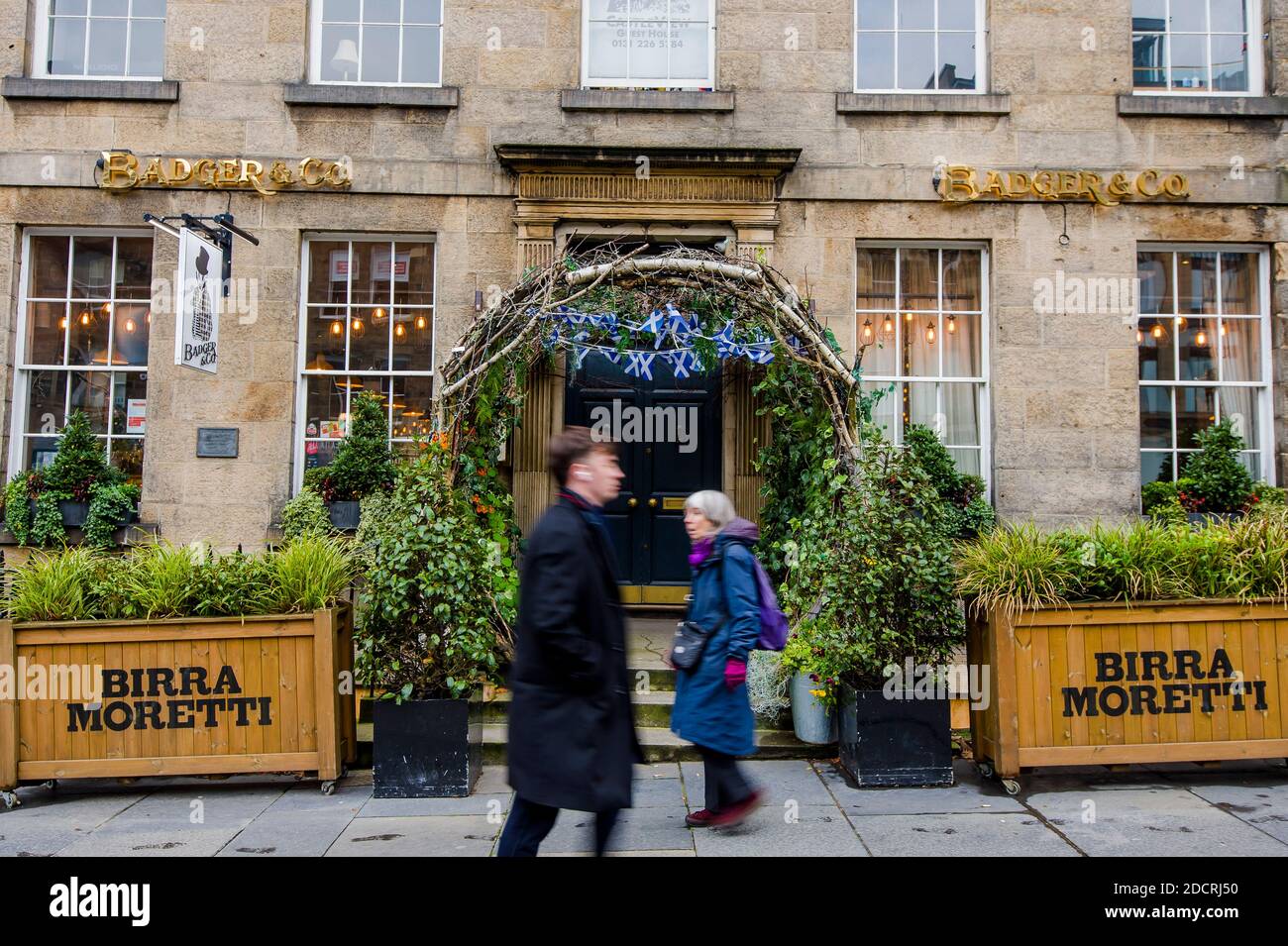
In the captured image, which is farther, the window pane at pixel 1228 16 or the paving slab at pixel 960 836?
the window pane at pixel 1228 16

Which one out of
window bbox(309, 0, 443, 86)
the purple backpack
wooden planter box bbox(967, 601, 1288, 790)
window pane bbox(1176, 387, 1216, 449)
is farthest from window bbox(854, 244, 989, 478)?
window bbox(309, 0, 443, 86)

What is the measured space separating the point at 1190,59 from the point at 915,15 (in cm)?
283

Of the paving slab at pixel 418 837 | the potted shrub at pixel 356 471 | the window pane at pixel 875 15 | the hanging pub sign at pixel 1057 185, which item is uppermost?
the window pane at pixel 875 15

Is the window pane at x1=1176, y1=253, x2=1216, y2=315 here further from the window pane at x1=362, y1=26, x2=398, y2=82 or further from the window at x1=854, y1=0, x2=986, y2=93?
the window pane at x1=362, y1=26, x2=398, y2=82

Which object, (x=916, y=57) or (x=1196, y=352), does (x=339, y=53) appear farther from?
(x=1196, y=352)

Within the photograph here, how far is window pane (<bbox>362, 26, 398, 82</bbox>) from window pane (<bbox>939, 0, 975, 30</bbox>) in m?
5.52

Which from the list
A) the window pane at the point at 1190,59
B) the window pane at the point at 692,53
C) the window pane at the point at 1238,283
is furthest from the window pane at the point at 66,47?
the window pane at the point at 1238,283

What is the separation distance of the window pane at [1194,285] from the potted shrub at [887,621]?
15.5 feet

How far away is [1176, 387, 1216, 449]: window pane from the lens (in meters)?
9.27

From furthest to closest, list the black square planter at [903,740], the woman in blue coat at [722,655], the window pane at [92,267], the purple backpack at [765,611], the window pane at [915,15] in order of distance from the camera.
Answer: the window pane at [915,15], the window pane at [92,267], the black square planter at [903,740], the purple backpack at [765,611], the woman in blue coat at [722,655]

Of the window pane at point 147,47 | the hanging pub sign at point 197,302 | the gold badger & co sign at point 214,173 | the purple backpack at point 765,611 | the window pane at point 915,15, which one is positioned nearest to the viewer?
the purple backpack at point 765,611

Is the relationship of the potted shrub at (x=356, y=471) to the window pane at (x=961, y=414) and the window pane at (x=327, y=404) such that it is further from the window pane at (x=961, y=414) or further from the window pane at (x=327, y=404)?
the window pane at (x=961, y=414)

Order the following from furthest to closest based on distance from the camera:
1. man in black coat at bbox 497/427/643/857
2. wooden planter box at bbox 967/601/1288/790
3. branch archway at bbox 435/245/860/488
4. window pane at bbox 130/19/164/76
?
window pane at bbox 130/19/164/76 < branch archway at bbox 435/245/860/488 < wooden planter box at bbox 967/601/1288/790 < man in black coat at bbox 497/427/643/857

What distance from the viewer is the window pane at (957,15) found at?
31.2 ft
